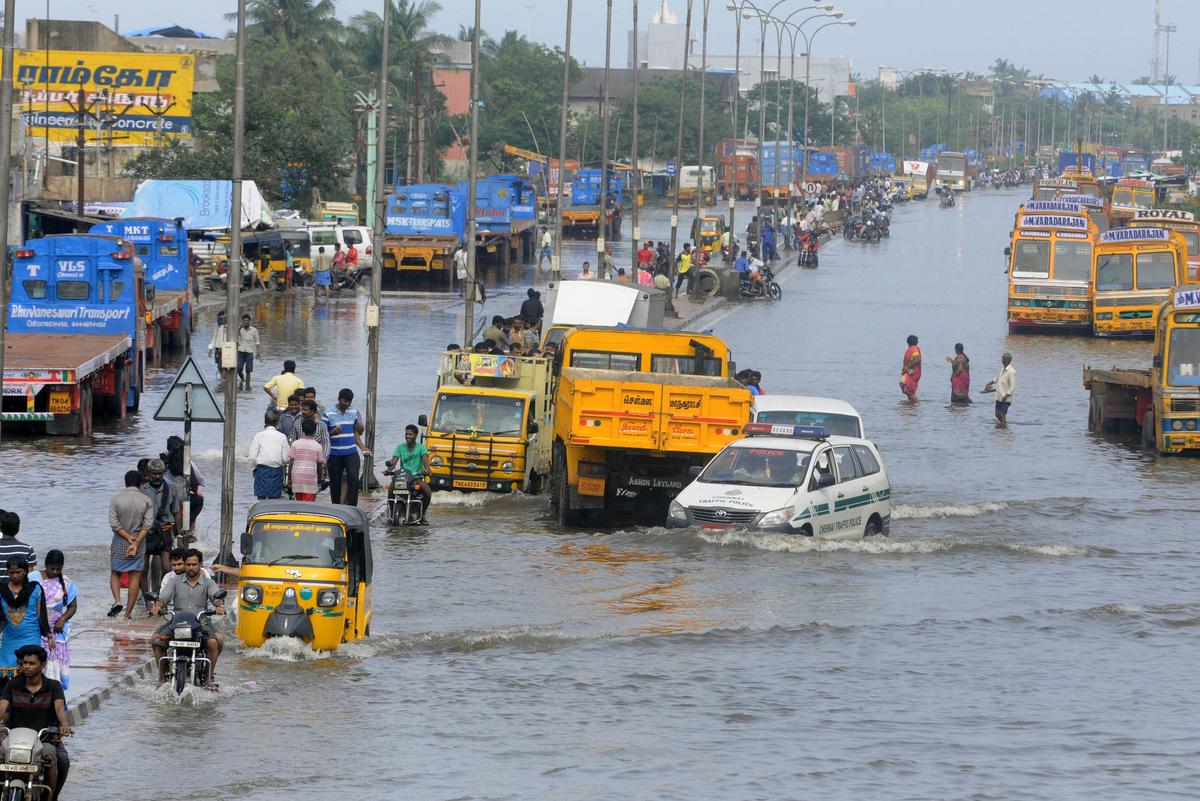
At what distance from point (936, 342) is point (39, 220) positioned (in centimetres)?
2593

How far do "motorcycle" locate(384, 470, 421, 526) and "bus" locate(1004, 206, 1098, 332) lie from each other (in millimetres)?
27009

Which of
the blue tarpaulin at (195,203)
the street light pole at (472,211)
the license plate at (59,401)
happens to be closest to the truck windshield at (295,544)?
the license plate at (59,401)

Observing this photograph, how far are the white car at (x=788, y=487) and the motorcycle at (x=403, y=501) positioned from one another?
130 inches

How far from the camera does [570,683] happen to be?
16.2 m

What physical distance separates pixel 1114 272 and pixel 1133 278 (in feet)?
1.75

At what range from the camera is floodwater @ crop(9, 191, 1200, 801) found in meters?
13.6

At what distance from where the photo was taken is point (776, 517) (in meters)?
20.9

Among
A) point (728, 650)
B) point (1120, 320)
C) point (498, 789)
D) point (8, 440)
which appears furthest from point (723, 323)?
point (498, 789)

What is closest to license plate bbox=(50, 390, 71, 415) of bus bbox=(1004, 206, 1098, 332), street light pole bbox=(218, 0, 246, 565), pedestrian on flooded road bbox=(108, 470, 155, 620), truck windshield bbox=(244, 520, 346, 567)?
street light pole bbox=(218, 0, 246, 565)

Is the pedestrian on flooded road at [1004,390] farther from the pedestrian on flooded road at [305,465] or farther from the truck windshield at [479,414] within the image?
the pedestrian on flooded road at [305,465]

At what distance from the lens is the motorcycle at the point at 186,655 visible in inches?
576

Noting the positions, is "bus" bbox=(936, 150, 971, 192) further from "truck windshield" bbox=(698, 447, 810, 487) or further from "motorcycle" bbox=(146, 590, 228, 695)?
"motorcycle" bbox=(146, 590, 228, 695)

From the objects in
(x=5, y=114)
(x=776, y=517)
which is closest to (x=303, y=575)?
(x=5, y=114)

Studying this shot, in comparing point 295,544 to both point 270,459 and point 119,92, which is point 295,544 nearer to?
point 270,459
